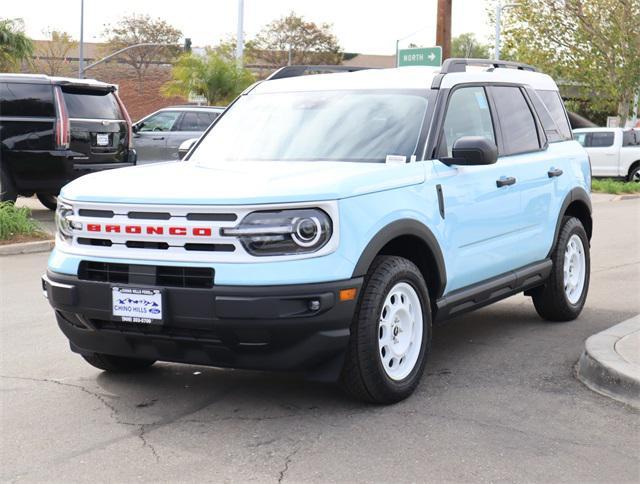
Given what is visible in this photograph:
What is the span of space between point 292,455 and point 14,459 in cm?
128

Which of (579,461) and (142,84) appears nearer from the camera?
(579,461)

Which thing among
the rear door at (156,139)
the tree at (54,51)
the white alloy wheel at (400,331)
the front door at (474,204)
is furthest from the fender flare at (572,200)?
the tree at (54,51)

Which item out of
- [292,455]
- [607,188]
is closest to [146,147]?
[607,188]

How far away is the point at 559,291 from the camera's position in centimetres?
755

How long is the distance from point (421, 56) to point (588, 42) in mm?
16411

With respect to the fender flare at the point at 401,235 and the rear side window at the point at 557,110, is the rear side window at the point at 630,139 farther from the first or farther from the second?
the fender flare at the point at 401,235

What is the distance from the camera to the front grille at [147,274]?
487cm

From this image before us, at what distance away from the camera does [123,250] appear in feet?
16.7

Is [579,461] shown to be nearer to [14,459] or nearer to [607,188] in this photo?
[14,459]

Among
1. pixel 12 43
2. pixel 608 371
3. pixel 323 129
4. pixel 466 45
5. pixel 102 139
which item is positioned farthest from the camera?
pixel 466 45

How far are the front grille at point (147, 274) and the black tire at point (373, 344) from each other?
815 mm

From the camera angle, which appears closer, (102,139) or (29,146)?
(29,146)

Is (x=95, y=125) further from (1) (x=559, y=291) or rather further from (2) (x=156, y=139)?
(1) (x=559, y=291)

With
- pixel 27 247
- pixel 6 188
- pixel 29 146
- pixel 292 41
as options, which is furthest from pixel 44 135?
pixel 292 41
